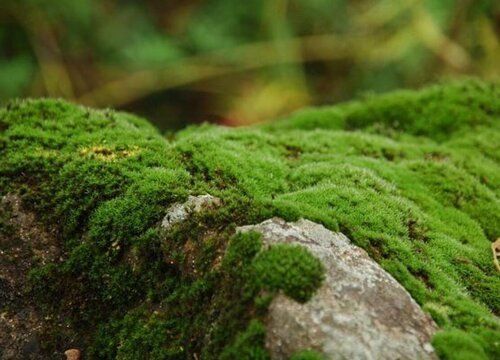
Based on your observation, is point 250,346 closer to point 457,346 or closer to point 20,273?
point 457,346

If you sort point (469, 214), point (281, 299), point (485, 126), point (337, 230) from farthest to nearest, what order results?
point (485, 126), point (469, 214), point (337, 230), point (281, 299)

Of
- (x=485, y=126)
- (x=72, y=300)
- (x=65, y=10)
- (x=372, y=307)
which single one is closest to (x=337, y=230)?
(x=372, y=307)

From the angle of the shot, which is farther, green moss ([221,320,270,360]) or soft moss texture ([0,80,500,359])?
soft moss texture ([0,80,500,359])

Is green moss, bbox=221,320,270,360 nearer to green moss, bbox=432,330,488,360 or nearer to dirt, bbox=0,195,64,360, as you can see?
green moss, bbox=432,330,488,360

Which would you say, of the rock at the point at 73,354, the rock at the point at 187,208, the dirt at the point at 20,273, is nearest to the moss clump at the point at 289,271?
the rock at the point at 187,208

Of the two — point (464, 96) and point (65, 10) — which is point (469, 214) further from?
point (65, 10)

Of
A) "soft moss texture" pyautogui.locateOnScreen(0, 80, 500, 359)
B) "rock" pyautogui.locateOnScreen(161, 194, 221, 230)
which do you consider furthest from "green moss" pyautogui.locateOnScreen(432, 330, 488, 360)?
"rock" pyautogui.locateOnScreen(161, 194, 221, 230)
